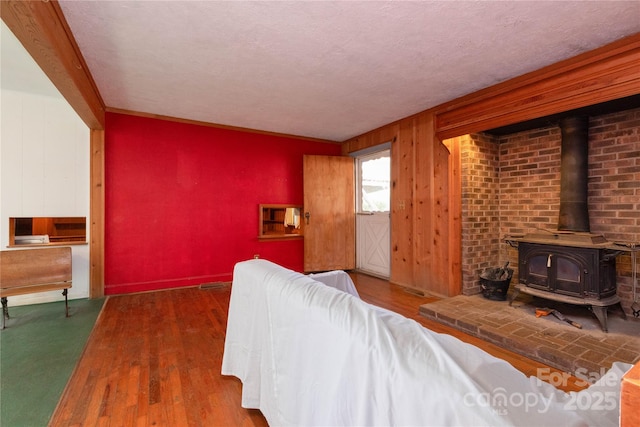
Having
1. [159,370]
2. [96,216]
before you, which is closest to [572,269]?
[159,370]

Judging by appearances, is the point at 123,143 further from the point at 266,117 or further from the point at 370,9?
the point at 370,9

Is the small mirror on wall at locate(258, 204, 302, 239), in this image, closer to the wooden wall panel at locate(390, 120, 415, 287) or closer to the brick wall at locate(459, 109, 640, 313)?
the wooden wall panel at locate(390, 120, 415, 287)

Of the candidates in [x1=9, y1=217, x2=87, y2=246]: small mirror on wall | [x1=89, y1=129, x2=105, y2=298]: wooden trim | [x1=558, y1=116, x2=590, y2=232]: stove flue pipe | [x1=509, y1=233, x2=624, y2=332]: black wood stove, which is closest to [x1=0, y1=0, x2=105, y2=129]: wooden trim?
[x1=89, y1=129, x2=105, y2=298]: wooden trim

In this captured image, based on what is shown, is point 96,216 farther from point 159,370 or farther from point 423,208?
point 423,208

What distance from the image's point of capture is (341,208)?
5336 millimetres

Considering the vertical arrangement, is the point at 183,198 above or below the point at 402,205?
above

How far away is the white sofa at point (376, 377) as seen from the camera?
0.71 metres

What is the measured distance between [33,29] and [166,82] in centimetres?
138

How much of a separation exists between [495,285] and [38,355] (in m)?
4.39

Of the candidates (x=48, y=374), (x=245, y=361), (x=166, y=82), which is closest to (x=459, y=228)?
(x=245, y=361)

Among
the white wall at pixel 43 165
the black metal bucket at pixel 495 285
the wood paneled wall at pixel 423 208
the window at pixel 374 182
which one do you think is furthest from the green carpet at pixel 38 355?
the window at pixel 374 182

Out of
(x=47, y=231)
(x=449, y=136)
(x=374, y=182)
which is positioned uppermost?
(x=449, y=136)

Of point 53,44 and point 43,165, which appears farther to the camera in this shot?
point 43,165

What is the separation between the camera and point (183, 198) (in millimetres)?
4297
